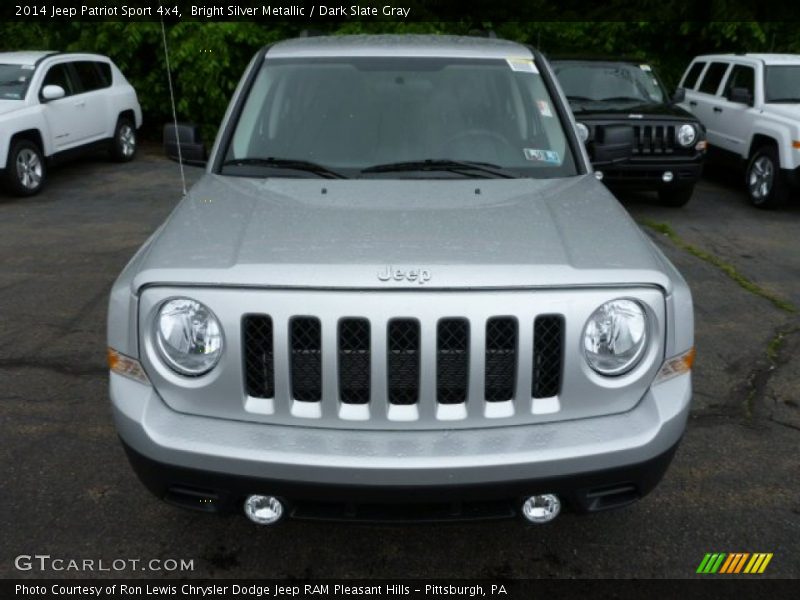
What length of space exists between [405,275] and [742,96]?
28.7 ft

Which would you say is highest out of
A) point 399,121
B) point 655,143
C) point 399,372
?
point 399,121

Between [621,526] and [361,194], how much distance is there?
1.65 m

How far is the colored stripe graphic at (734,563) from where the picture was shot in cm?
310

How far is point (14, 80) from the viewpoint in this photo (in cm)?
1045

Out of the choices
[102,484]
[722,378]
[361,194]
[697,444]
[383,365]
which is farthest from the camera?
[722,378]

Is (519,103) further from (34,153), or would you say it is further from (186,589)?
(34,153)

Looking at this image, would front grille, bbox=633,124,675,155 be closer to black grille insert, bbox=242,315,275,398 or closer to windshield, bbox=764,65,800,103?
windshield, bbox=764,65,800,103

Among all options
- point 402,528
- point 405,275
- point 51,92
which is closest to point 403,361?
point 405,275

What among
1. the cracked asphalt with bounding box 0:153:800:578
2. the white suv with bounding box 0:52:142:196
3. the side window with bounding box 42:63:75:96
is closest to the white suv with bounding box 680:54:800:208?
the cracked asphalt with bounding box 0:153:800:578

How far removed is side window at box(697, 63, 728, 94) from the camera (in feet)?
36.5

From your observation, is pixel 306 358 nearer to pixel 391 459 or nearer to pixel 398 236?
pixel 391 459

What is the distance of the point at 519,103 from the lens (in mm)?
4082

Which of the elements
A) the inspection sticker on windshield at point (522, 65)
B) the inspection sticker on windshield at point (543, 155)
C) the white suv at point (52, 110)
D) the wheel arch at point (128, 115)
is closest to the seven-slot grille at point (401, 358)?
the inspection sticker on windshield at point (543, 155)

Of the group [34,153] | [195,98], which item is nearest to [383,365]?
[34,153]
